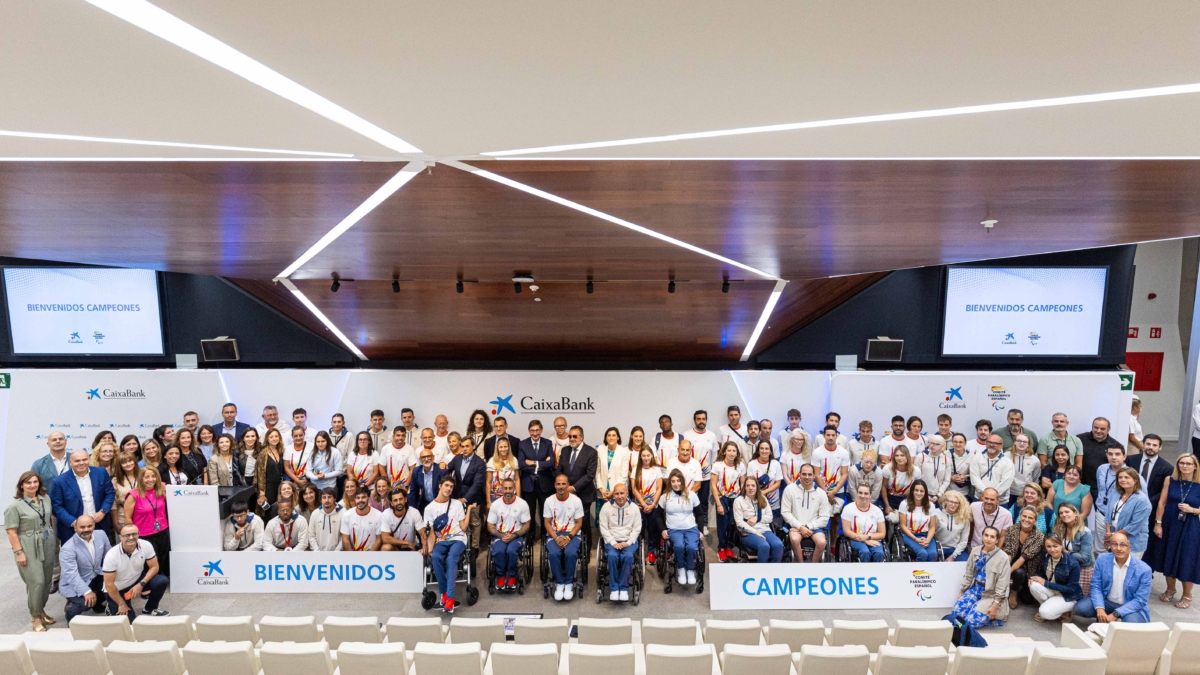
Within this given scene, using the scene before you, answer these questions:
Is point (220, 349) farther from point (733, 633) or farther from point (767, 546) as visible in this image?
point (733, 633)

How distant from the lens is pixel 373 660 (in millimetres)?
3490

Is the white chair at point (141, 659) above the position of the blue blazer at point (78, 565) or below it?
above

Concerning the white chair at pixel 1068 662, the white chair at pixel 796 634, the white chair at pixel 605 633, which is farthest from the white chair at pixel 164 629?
the white chair at pixel 1068 662

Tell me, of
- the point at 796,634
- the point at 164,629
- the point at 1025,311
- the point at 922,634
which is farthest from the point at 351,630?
the point at 1025,311

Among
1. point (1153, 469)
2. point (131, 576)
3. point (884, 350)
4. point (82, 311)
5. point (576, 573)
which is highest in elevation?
point (82, 311)

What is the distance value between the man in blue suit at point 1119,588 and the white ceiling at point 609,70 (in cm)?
410

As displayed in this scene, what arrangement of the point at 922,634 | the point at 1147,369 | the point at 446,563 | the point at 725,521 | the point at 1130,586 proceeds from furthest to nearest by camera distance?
the point at 1147,369 → the point at 725,521 → the point at 446,563 → the point at 1130,586 → the point at 922,634

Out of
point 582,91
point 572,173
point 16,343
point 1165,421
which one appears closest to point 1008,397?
point 1165,421

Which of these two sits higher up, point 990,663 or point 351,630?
point 990,663

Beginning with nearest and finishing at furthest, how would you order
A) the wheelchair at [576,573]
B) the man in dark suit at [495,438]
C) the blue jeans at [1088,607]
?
1. the blue jeans at [1088,607]
2. the wheelchair at [576,573]
3. the man in dark suit at [495,438]

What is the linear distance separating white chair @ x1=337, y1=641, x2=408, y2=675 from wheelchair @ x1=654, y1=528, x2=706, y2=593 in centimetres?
297

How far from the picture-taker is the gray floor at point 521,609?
17.8ft

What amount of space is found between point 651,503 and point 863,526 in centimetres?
194

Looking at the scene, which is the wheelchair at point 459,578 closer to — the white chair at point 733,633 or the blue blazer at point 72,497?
the white chair at point 733,633
